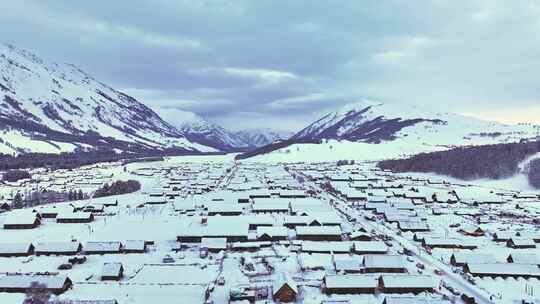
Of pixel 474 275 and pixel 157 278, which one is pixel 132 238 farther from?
pixel 474 275

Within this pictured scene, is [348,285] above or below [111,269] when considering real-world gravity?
below

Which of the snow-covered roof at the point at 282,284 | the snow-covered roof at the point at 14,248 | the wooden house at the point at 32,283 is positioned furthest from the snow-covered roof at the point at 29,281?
A: the snow-covered roof at the point at 282,284

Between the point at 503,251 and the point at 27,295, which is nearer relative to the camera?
the point at 27,295

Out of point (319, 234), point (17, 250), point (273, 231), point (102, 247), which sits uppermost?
point (273, 231)

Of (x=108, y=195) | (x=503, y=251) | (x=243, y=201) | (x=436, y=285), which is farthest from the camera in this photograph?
(x=108, y=195)

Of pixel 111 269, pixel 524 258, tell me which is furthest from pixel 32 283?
pixel 524 258

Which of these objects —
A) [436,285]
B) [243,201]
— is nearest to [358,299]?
[436,285]

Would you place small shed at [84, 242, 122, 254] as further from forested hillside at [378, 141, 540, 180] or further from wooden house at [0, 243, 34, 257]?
forested hillside at [378, 141, 540, 180]

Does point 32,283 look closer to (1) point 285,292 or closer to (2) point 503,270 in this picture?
(1) point 285,292

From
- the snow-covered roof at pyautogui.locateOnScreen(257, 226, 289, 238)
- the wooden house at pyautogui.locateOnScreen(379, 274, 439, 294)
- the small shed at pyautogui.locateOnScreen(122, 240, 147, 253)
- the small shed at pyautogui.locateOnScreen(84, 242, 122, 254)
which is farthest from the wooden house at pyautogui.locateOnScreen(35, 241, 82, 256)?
the wooden house at pyautogui.locateOnScreen(379, 274, 439, 294)

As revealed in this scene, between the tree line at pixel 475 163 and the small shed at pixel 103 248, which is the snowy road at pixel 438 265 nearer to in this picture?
the small shed at pixel 103 248
